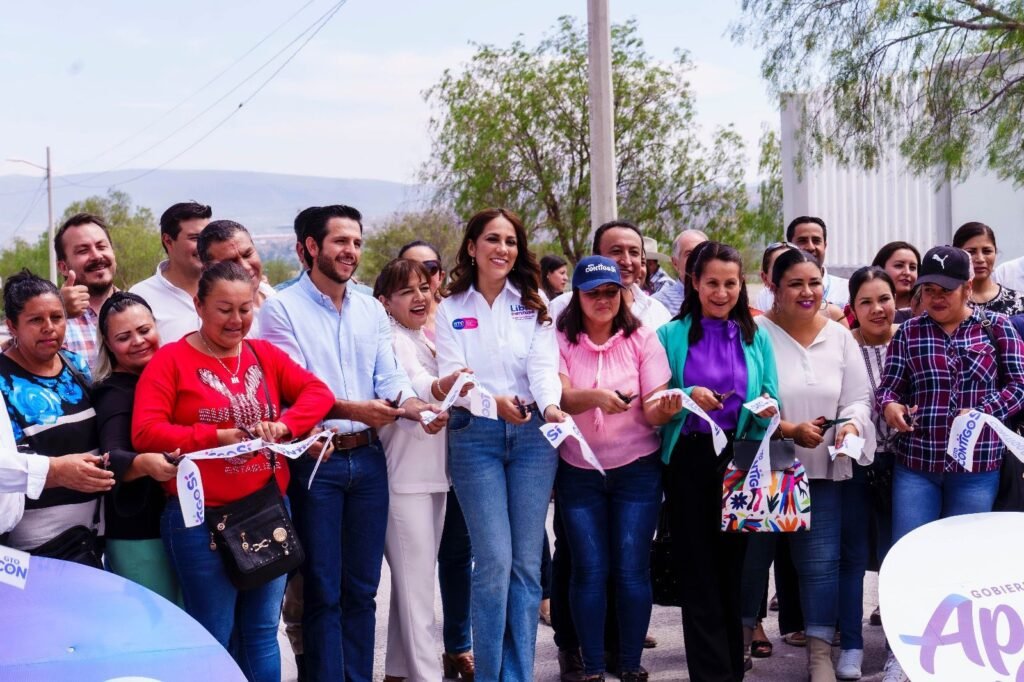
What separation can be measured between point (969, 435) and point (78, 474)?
3.58 m

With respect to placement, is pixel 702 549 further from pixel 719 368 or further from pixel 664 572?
pixel 719 368

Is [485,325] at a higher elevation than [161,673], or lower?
higher

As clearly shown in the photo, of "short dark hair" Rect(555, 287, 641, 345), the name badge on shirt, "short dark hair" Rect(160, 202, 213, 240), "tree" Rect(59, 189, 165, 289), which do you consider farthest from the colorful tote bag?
"tree" Rect(59, 189, 165, 289)

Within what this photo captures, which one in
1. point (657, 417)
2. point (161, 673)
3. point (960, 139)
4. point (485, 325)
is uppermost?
point (960, 139)

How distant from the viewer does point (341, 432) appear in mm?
4742

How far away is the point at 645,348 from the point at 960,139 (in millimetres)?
10378

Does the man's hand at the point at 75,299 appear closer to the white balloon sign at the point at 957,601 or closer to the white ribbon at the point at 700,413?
the white ribbon at the point at 700,413

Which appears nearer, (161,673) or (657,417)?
(161,673)

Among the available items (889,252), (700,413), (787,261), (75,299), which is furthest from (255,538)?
(889,252)

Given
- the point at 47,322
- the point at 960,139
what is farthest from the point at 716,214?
the point at 47,322

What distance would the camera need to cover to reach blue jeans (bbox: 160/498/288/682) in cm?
419

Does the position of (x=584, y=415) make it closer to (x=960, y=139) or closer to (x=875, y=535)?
(x=875, y=535)

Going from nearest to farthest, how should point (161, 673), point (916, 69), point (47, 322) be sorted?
point (161, 673) < point (47, 322) < point (916, 69)

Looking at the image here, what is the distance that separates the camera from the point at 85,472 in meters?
3.96
